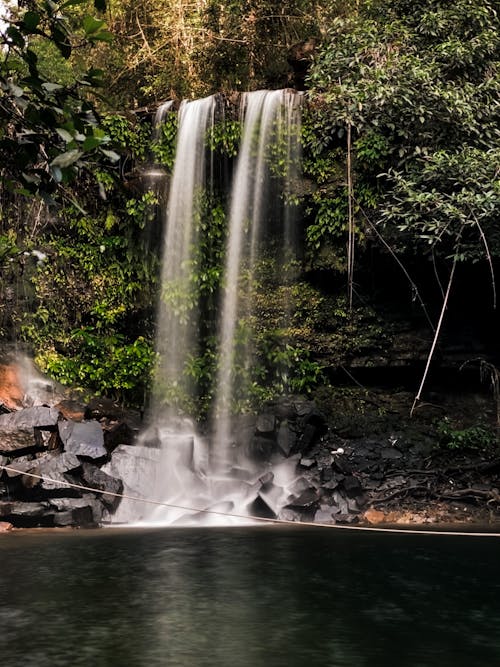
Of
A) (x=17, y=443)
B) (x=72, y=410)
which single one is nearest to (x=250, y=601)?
(x=17, y=443)

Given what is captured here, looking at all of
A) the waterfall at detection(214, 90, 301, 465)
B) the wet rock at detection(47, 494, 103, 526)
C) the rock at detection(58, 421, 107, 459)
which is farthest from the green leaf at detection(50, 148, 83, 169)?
the waterfall at detection(214, 90, 301, 465)

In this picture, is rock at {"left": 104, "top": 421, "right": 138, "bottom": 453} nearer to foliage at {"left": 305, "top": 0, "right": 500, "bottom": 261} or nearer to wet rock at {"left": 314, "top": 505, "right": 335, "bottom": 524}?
wet rock at {"left": 314, "top": 505, "right": 335, "bottom": 524}

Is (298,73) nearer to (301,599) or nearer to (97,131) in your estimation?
(301,599)

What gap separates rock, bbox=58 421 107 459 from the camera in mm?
11305

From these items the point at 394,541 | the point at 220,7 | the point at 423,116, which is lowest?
the point at 394,541

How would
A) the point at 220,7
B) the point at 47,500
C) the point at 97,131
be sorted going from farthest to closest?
the point at 220,7, the point at 47,500, the point at 97,131

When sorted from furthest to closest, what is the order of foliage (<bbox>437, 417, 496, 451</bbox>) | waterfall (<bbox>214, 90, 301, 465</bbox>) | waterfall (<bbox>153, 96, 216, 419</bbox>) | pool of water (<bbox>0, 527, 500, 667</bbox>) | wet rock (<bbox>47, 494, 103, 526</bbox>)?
waterfall (<bbox>153, 96, 216, 419</bbox>) < waterfall (<bbox>214, 90, 301, 465</bbox>) < foliage (<bbox>437, 417, 496, 451</bbox>) < wet rock (<bbox>47, 494, 103, 526</bbox>) < pool of water (<bbox>0, 527, 500, 667</bbox>)

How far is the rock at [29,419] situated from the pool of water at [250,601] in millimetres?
2257

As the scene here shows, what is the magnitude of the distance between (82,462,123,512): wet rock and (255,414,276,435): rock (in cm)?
238

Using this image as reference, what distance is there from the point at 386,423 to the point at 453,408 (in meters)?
1.07

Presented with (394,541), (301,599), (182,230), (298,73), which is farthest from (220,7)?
(301,599)

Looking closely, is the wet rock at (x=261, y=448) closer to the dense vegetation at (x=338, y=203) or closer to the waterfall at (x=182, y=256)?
the dense vegetation at (x=338, y=203)

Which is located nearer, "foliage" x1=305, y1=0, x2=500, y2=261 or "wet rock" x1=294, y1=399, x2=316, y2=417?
"foliage" x1=305, y1=0, x2=500, y2=261

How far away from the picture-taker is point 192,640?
17.3 feet
